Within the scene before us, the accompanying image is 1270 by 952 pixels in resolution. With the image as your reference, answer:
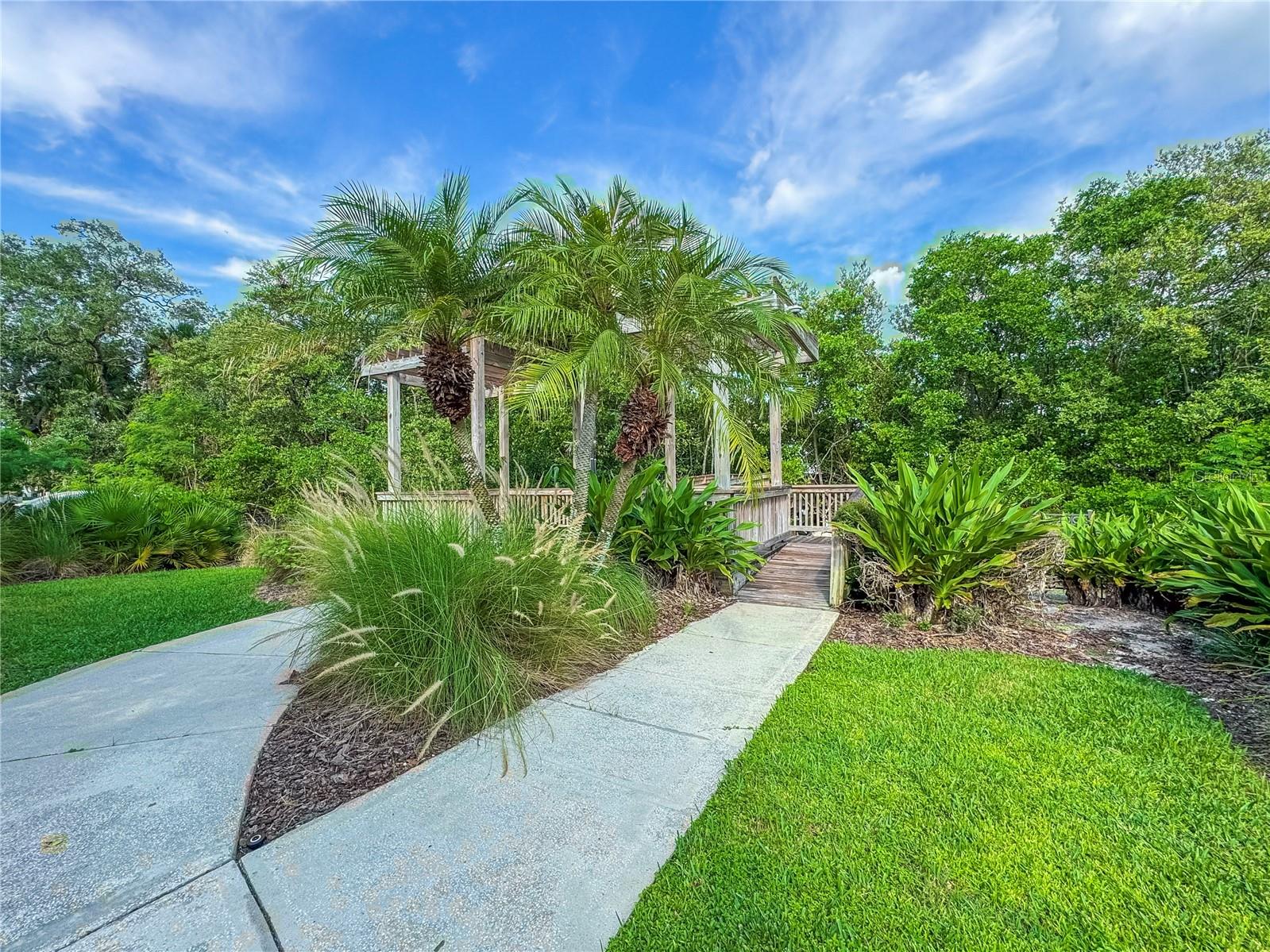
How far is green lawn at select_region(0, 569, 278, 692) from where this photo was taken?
471 centimetres

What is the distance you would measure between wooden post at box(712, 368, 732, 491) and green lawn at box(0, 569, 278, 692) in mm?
6009

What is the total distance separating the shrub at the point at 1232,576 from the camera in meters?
3.62

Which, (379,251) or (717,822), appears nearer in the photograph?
(717,822)

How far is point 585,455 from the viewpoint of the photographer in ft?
20.3

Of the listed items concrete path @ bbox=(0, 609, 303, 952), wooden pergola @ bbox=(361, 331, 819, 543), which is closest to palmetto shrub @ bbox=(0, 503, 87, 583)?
wooden pergola @ bbox=(361, 331, 819, 543)

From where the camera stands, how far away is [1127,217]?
14.4m

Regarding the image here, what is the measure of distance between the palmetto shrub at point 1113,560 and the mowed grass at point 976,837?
2651 millimetres

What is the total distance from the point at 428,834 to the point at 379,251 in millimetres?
4717

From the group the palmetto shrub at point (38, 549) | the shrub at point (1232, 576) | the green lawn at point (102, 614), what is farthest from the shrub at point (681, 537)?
the palmetto shrub at point (38, 549)

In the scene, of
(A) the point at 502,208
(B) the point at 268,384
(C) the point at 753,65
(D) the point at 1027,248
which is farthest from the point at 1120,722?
(B) the point at 268,384

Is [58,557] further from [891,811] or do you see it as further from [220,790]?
[891,811]

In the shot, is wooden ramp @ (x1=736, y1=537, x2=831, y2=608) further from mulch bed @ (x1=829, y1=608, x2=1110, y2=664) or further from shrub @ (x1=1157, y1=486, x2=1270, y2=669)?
shrub @ (x1=1157, y1=486, x2=1270, y2=669)

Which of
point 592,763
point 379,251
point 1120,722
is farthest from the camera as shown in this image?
point 379,251

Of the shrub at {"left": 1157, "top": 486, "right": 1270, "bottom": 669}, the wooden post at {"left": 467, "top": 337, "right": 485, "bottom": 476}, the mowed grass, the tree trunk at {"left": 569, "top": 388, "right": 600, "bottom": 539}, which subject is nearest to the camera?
the mowed grass
